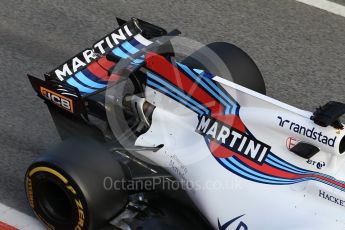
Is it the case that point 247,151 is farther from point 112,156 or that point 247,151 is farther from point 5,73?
point 5,73

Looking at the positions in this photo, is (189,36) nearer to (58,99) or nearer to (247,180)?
(58,99)

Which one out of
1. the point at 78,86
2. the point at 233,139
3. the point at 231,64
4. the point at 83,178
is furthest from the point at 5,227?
the point at 231,64

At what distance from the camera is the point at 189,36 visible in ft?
25.0

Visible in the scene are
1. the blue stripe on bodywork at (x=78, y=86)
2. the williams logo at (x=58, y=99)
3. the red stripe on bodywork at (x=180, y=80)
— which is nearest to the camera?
the red stripe on bodywork at (x=180, y=80)

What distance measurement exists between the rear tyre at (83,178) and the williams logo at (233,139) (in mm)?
699

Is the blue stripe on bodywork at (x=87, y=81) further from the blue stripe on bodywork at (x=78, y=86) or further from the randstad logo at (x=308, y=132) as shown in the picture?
the randstad logo at (x=308, y=132)

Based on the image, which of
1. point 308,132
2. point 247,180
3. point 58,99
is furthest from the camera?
point 58,99

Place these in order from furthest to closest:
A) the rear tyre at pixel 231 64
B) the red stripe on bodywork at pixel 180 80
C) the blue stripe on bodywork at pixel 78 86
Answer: the rear tyre at pixel 231 64 → the blue stripe on bodywork at pixel 78 86 → the red stripe on bodywork at pixel 180 80

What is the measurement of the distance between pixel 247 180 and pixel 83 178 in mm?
1090

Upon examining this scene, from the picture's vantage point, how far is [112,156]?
489 centimetres

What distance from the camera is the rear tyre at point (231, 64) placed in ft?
19.1

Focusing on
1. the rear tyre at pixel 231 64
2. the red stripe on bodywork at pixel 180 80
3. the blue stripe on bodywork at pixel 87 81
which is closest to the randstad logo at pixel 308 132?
the red stripe on bodywork at pixel 180 80

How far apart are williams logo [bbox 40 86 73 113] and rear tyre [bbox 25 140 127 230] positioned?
1.40ft

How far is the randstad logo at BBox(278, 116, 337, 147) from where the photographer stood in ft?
15.2
